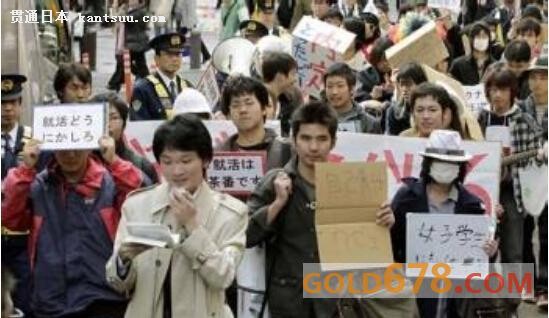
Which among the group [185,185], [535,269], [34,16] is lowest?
[535,269]

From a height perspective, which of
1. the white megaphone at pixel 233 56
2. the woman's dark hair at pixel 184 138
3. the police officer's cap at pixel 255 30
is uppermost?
the police officer's cap at pixel 255 30

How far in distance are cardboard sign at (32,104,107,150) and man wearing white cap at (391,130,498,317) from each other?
1433 mm

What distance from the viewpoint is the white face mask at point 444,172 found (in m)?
6.47

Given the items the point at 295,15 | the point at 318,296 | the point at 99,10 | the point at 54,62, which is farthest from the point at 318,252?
the point at 99,10

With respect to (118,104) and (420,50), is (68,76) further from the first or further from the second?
(420,50)

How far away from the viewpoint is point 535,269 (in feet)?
31.7

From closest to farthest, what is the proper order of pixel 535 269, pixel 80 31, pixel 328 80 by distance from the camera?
pixel 328 80, pixel 535 269, pixel 80 31

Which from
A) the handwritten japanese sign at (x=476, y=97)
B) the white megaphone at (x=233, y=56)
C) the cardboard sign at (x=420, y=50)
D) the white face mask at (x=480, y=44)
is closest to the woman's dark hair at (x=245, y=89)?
the handwritten japanese sign at (x=476, y=97)

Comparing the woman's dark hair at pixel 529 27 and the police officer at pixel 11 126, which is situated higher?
the woman's dark hair at pixel 529 27

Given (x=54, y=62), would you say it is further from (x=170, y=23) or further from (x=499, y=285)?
(x=499, y=285)

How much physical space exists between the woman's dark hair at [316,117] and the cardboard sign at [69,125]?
36.0 inches

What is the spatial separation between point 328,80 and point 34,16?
16.8ft

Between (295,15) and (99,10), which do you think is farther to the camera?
(99,10)

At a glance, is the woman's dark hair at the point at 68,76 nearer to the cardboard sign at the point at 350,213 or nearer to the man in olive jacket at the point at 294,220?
the man in olive jacket at the point at 294,220
